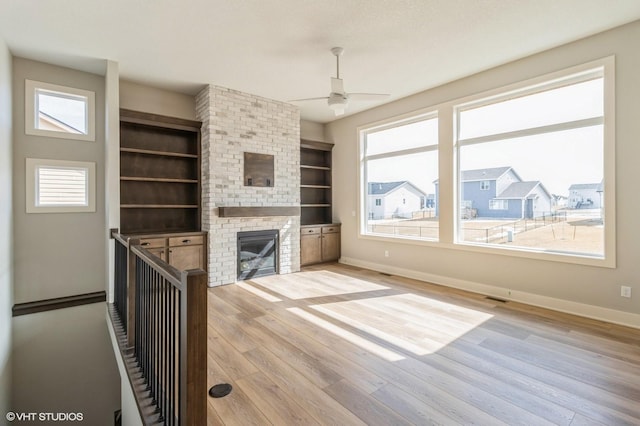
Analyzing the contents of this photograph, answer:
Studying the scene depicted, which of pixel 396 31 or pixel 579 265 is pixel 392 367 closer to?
pixel 579 265

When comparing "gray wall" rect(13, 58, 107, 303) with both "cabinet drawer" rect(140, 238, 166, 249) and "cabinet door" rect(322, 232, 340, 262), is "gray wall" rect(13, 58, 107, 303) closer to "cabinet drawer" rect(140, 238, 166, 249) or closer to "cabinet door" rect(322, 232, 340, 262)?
"cabinet drawer" rect(140, 238, 166, 249)

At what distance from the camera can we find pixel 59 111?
4.29 m

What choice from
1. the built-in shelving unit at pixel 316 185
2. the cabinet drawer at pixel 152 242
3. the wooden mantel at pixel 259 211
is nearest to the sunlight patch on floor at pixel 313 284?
the wooden mantel at pixel 259 211

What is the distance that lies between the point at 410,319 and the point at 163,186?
4373 mm

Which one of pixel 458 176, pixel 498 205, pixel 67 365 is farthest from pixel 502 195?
pixel 67 365

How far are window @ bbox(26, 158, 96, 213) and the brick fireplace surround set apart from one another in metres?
1.57

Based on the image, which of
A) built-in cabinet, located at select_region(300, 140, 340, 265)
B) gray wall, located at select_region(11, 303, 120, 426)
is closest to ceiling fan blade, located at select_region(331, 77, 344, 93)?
built-in cabinet, located at select_region(300, 140, 340, 265)

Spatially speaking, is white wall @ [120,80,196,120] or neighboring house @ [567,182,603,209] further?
white wall @ [120,80,196,120]

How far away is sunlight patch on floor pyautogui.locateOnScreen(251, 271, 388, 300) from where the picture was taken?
452 cm

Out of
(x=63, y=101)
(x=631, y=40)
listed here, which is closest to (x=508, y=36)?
(x=631, y=40)

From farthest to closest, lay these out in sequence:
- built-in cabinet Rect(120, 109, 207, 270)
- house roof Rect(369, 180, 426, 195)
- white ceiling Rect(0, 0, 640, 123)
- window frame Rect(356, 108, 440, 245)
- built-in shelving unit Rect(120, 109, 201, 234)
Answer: house roof Rect(369, 180, 426, 195), window frame Rect(356, 108, 440, 245), built-in shelving unit Rect(120, 109, 201, 234), built-in cabinet Rect(120, 109, 207, 270), white ceiling Rect(0, 0, 640, 123)

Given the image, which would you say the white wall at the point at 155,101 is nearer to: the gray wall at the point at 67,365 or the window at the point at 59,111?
the window at the point at 59,111

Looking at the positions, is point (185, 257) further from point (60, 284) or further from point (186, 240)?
point (60, 284)

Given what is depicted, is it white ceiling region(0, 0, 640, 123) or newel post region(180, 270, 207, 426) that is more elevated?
white ceiling region(0, 0, 640, 123)
